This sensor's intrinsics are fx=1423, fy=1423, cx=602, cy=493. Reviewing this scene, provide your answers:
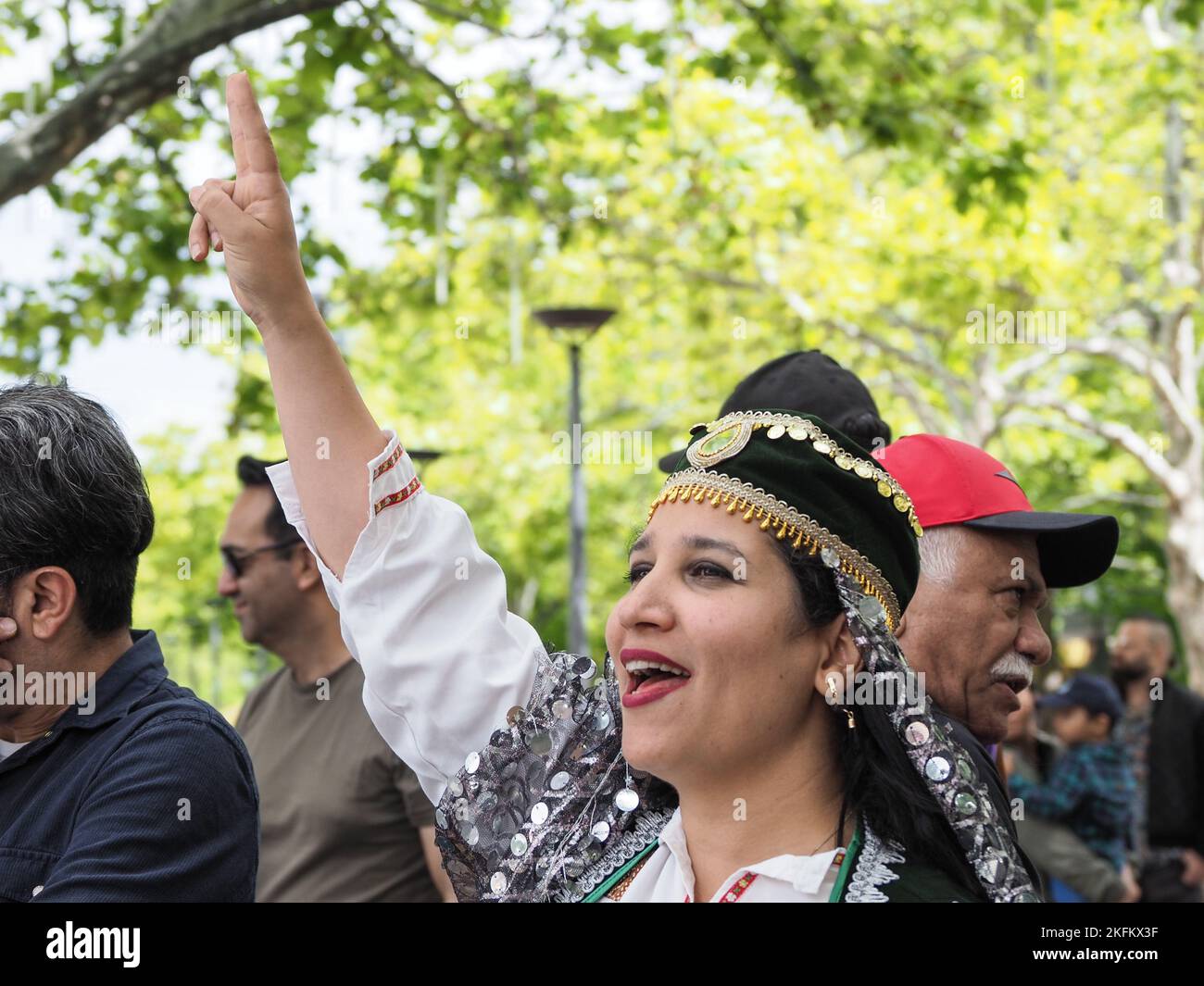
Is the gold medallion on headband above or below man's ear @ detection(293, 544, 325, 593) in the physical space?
above

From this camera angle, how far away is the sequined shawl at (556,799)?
2012 mm

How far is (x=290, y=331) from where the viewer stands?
6.49 feet

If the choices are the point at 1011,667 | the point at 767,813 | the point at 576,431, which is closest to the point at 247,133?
the point at 767,813

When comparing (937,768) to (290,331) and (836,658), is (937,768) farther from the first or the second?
(290,331)

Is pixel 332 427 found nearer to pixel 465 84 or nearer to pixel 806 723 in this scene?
pixel 806 723

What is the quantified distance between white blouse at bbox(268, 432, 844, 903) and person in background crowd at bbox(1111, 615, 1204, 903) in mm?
5237

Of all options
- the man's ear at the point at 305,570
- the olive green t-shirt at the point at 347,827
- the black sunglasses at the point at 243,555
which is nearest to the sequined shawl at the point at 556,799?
the olive green t-shirt at the point at 347,827

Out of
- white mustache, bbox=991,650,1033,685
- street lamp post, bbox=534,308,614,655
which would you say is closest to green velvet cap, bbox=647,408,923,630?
white mustache, bbox=991,650,1033,685

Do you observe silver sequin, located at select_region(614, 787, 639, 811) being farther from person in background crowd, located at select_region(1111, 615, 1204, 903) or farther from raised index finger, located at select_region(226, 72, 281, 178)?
person in background crowd, located at select_region(1111, 615, 1204, 903)

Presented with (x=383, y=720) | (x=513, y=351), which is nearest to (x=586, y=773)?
(x=383, y=720)

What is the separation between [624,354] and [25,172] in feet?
44.9

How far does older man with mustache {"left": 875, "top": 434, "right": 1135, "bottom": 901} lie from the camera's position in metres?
2.53

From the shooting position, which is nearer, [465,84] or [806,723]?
[806,723]

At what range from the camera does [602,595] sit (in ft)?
81.2
